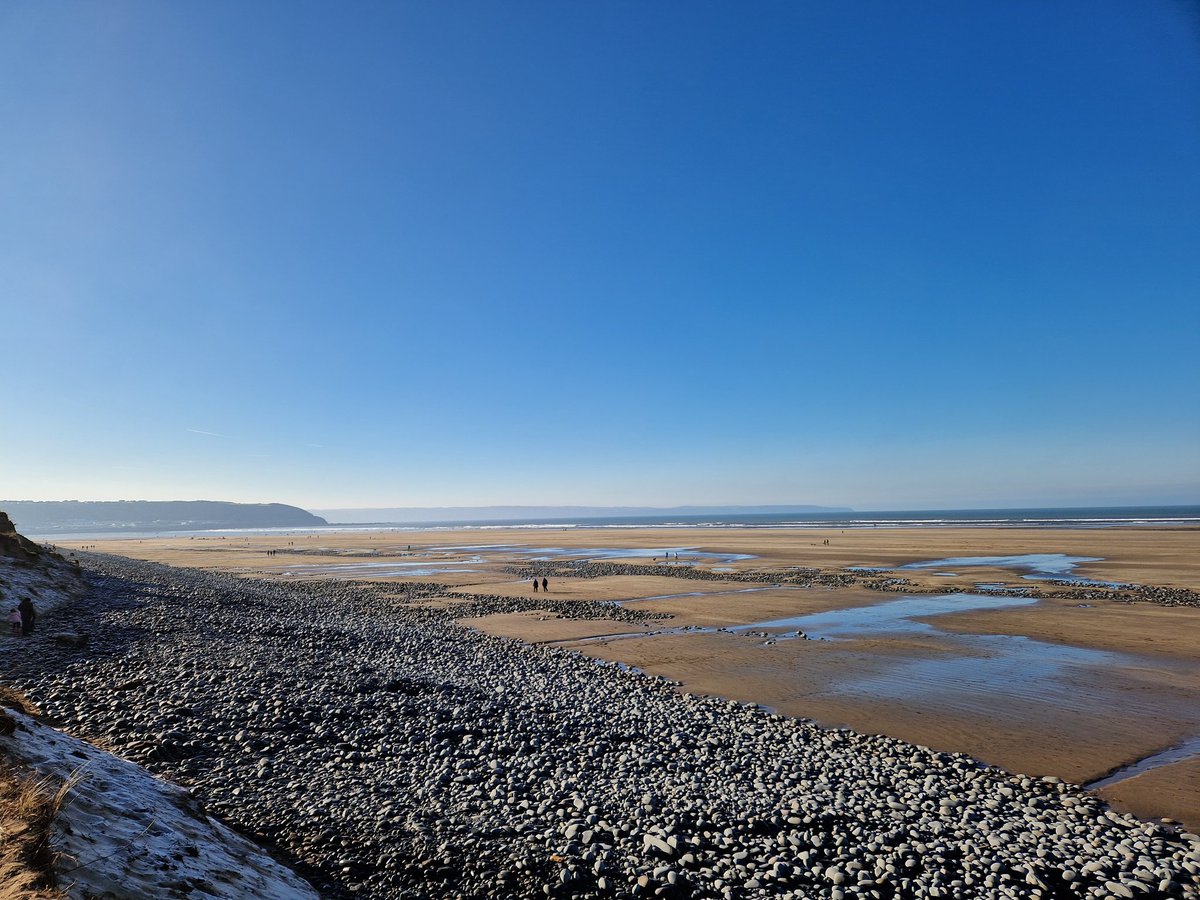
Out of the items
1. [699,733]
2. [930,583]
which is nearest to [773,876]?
[699,733]

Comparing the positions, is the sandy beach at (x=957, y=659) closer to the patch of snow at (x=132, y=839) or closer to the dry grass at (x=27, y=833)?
the patch of snow at (x=132, y=839)

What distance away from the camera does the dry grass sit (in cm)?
439

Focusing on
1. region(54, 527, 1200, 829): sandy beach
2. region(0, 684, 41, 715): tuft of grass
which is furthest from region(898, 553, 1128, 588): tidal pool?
region(0, 684, 41, 715): tuft of grass

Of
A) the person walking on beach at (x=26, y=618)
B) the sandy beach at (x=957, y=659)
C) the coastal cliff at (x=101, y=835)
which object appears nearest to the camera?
the coastal cliff at (x=101, y=835)

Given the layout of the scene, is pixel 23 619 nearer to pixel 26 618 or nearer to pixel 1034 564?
pixel 26 618

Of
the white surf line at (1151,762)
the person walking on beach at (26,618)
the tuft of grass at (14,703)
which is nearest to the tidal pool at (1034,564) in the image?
the white surf line at (1151,762)

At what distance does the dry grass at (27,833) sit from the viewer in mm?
4395

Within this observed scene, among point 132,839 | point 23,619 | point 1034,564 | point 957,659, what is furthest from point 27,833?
point 1034,564

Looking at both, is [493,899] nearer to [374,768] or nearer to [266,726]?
[374,768]

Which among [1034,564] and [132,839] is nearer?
[132,839]

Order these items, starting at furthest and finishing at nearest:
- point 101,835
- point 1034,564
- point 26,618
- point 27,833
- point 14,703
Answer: point 1034,564 → point 26,618 → point 14,703 → point 101,835 → point 27,833

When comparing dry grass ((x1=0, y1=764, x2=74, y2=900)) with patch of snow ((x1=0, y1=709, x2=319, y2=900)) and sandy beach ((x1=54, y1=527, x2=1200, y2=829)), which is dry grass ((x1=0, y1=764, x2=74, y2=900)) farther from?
sandy beach ((x1=54, y1=527, x2=1200, y2=829))

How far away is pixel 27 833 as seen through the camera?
4945 millimetres

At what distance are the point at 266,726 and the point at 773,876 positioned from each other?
1002 centimetres
